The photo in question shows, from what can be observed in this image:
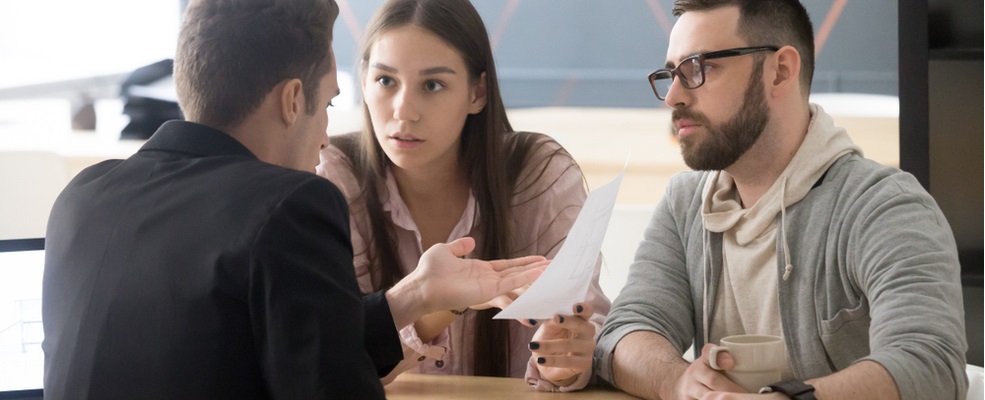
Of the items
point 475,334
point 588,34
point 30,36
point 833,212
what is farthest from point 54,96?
point 833,212

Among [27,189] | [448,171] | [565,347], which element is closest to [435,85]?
[448,171]

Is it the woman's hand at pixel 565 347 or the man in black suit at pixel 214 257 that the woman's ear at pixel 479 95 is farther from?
the man in black suit at pixel 214 257

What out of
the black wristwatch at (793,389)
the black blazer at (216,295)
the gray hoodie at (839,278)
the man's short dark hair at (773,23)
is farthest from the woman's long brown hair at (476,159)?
the black blazer at (216,295)

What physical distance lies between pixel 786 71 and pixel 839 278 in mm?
349

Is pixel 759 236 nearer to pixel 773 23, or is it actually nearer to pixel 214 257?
pixel 773 23

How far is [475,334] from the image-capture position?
1.85 meters

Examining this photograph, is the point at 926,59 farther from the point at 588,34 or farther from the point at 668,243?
the point at 588,34

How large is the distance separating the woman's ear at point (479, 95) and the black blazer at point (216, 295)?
3.03 ft

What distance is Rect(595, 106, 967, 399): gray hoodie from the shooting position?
4.36 feet

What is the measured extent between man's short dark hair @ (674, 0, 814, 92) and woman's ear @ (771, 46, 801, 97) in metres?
0.02

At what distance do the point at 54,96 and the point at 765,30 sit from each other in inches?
129

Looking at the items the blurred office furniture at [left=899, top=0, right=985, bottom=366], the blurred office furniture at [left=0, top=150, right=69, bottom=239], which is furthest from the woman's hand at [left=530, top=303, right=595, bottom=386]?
the blurred office furniture at [left=0, top=150, right=69, bottom=239]

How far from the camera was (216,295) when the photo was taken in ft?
3.04

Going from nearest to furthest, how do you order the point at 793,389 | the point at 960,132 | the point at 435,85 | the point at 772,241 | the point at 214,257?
1. the point at 214,257
2. the point at 793,389
3. the point at 772,241
4. the point at 435,85
5. the point at 960,132
